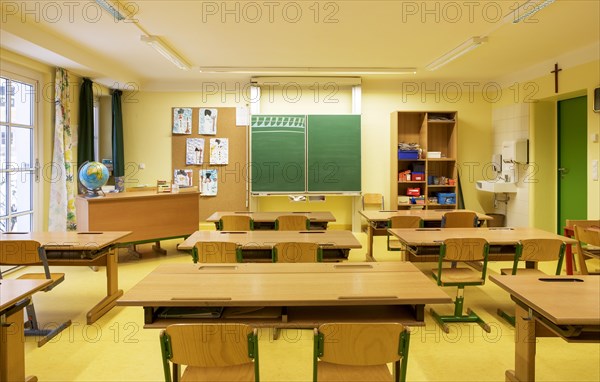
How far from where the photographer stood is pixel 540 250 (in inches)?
140

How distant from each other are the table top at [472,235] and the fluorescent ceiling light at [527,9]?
2113 mm

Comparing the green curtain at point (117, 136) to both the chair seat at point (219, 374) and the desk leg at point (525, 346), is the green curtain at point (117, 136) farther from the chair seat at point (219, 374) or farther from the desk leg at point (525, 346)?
the desk leg at point (525, 346)

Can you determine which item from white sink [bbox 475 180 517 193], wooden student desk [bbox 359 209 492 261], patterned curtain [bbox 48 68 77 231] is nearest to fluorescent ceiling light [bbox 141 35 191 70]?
patterned curtain [bbox 48 68 77 231]

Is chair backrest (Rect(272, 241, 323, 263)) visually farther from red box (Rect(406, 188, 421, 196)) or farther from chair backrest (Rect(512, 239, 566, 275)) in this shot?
red box (Rect(406, 188, 421, 196))

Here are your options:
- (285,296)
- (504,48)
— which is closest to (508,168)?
(504,48)

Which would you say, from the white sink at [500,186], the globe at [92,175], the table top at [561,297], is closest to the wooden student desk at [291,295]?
the table top at [561,297]

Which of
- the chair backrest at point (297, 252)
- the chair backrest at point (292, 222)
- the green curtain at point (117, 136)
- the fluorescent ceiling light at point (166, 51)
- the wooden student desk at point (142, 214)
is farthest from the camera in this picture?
the green curtain at point (117, 136)

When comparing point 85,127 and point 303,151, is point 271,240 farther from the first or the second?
point 85,127

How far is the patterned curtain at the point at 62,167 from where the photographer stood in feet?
20.5

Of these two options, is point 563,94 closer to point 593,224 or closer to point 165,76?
point 593,224

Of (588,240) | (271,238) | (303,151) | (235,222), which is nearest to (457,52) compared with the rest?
(303,151)

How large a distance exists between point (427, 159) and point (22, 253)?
20.6 ft

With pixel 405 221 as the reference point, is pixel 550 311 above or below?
below

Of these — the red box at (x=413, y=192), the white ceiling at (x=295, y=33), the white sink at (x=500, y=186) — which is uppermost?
the white ceiling at (x=295, y=33)
